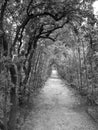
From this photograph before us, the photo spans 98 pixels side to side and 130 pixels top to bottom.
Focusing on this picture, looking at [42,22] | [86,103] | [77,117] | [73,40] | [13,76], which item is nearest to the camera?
[13,76]

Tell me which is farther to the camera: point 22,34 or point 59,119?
point 22,34

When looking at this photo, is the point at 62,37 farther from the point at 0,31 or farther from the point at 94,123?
the point at 0,31

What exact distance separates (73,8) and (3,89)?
10.5 feet

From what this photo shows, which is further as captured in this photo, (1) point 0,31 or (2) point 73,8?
(2) point 73,8

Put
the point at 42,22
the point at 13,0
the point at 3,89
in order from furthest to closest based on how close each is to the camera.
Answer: the point at 42,22
the point at 13,0
the point at 3,89

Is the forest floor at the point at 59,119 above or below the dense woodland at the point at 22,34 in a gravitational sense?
below

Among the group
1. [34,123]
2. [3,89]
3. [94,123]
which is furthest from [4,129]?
[94,123]

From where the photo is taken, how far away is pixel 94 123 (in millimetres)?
5660

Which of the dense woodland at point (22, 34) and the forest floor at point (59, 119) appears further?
the forest floor at point (59, 119)

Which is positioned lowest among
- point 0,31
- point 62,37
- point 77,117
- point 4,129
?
point 77,117

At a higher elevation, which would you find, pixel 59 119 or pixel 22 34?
pixel 22 34

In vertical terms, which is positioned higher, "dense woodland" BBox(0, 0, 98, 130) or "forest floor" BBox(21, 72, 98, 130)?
"dense woodland" BBox(0, 0, 98, 130)

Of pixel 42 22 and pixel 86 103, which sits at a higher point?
pixel 42 22

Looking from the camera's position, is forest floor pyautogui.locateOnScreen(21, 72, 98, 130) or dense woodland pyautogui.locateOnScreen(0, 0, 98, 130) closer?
dense woodland pyautogui.locateOnScreen(0, 0, 98, 130)
